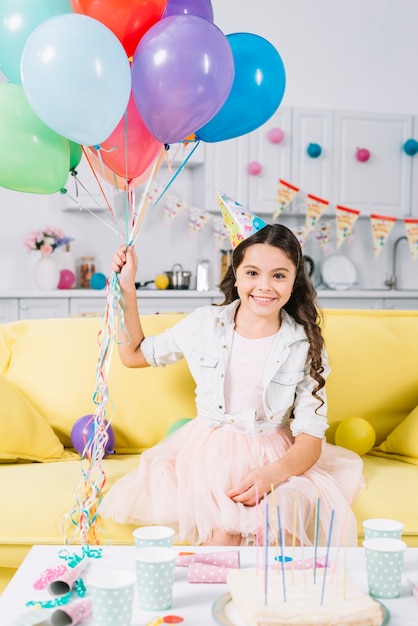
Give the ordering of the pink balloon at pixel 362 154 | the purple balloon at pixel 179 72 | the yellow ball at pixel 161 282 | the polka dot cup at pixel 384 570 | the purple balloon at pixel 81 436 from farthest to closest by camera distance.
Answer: the pink balloon at pixel 362 154 → the yellow ball at pixel 161 282 → the purple balloon at pixel 81 436 → the purple balloon at pixel 179 72 → the polka dot cup at pixel 384 570

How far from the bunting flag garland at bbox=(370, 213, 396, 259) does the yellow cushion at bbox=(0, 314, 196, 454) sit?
11.1 feet

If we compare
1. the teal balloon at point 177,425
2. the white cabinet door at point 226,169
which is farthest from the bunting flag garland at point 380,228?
the teal balloon at point 177,425

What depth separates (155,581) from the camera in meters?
1.19

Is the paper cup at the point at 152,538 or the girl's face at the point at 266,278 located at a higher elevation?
the girl's face at the point at 266,278

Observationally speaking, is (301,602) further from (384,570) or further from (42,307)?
(42,307)

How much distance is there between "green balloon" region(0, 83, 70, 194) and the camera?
1.71 metres

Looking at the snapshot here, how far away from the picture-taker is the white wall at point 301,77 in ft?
17.2

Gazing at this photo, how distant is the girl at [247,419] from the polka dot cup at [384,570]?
48 centimetres

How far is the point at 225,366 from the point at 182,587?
0.85 m

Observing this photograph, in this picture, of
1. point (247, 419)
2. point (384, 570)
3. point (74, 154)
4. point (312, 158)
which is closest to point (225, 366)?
point (247, 419)

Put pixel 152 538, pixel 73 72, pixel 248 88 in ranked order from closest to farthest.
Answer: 1. pixel 152 538
2. pixel 73 72
3. pixel 248 88

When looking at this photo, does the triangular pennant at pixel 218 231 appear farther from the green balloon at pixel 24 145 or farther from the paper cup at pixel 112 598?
the paper cup at pixel 112 598

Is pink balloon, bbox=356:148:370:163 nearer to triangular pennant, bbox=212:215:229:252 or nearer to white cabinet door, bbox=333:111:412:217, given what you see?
white cabinet door, bbox=333:111:412:217

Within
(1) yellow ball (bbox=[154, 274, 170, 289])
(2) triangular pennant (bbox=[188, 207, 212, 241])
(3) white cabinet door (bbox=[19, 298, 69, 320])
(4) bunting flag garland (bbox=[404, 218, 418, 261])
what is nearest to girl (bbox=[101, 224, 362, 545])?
(3) white cabinet door (bbox=[19, 298, 69, 320])
